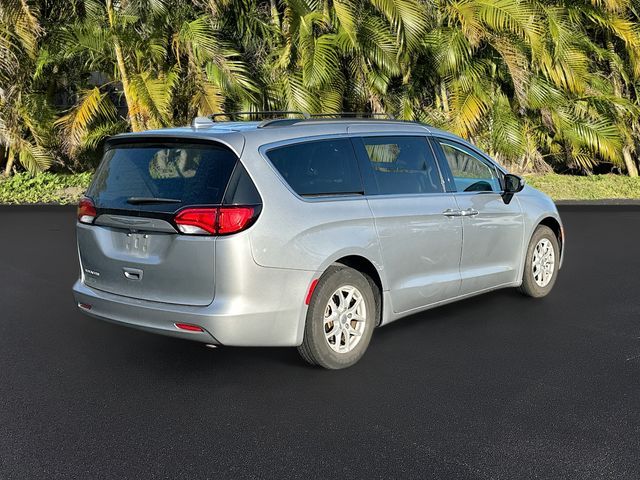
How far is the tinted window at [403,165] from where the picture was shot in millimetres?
5543

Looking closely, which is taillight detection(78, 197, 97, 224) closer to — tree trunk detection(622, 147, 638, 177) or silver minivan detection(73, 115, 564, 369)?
silver minivan detection(73, 115, 564, 369)

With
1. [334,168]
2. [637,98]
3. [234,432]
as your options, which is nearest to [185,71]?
[637,98]

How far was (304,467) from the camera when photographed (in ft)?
12.0

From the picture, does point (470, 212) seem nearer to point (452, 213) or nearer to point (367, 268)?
point (452, 213)

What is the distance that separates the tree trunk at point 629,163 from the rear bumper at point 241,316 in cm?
1654

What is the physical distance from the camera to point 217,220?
14.9 feet

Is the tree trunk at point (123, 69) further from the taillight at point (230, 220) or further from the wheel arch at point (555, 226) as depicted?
the taillight at point (230, 220)

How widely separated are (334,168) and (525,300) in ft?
9.50

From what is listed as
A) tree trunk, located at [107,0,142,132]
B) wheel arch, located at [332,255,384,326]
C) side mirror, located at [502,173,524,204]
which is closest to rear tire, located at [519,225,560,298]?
side mirror, located at [502,173,524,204]

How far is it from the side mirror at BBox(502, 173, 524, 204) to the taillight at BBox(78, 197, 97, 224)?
3443mm

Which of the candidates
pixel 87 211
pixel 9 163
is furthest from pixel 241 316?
pixel 9 163

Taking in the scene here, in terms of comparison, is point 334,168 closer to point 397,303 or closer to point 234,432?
point 397,303

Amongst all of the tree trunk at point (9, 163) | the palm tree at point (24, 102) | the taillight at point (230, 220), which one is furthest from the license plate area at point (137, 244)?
the tree trunk at point (9, 163)

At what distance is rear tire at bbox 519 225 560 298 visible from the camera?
23.1 feet
